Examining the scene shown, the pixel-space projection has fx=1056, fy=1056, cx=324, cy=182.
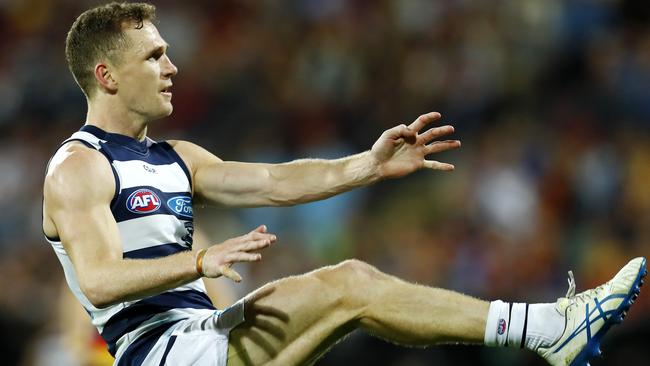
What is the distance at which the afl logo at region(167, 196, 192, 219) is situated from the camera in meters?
4.81

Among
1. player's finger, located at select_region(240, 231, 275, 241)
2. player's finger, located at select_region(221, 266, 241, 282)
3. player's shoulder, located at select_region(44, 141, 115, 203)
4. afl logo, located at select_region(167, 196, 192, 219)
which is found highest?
player's shoulder, located at select_region(44, 141, 115, 203)

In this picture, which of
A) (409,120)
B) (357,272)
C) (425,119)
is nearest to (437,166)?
(425,119)

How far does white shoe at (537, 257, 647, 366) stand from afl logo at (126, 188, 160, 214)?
1795 millimetres

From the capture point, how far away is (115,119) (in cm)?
494


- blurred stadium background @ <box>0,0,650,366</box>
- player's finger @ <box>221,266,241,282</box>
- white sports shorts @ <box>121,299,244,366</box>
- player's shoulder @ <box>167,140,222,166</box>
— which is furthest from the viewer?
blurred stadium background @ <box>0,0,650,366</box>

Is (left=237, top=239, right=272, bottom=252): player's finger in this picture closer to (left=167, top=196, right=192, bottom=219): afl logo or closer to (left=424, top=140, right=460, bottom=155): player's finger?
(left=167, top=196, right=192, bottom=219): afl logo

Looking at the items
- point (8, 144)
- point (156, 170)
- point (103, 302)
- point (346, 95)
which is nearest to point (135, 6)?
point (156, 170)

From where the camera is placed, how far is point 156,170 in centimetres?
487

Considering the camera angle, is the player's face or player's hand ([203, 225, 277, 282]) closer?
player's hand ([203, 225, 277, 282])

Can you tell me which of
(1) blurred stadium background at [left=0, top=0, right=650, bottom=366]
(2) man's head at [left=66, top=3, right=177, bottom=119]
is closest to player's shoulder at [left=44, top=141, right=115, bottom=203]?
(2) man's head at [left=66, top=3, right=177, bottom=119]

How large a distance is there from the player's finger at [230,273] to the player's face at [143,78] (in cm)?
129

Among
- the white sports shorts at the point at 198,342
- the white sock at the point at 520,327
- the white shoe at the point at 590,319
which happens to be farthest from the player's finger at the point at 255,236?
the white shoe at the point at 590,319

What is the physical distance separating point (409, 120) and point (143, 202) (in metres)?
5.73

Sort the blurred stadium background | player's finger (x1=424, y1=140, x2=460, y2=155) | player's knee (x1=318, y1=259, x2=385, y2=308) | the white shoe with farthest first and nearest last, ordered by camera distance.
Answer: the blurred stadium background, player's finger (x1=424, y1=140, x2=460, y2=155), player's knee (x1=318, y1=259, x2=385, y2=308), the white shoe
